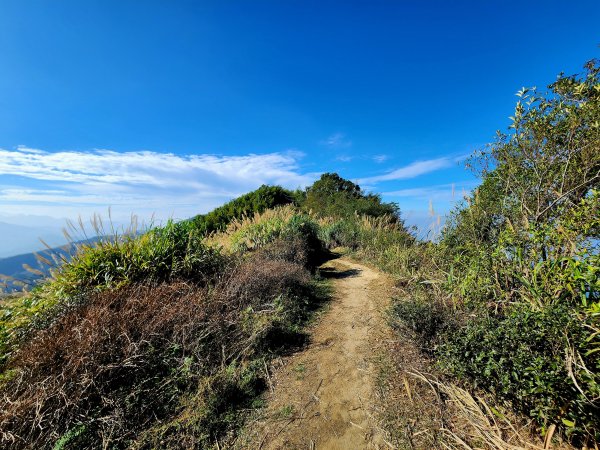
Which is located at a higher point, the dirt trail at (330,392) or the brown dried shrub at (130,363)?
the brown dried shrub at (130,363)

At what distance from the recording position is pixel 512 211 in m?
3.71

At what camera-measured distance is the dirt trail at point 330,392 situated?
8.05 ft

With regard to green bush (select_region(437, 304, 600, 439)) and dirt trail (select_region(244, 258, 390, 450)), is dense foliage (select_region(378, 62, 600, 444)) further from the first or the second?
dirt trail (select_region(244, 258, 390, 450))

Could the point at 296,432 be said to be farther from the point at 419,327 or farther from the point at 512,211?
the point at 512,211

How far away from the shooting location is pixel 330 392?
3.03 metres

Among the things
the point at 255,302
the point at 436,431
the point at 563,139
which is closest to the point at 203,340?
the point at 255,302

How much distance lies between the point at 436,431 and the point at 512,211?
301cm

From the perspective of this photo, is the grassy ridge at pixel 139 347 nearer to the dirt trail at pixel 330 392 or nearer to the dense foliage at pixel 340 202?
the dirt trail at pixel 330 392

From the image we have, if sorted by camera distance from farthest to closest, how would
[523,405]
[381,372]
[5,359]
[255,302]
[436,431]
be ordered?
[255,302] < [381,372] < [5,359] < [436,431] < [523,405]

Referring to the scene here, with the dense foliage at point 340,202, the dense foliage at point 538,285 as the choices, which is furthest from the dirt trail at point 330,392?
the dense foliage at point 340,202

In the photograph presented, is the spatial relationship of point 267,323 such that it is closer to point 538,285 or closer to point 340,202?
point 538,285

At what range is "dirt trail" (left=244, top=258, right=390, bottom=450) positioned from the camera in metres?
2.45

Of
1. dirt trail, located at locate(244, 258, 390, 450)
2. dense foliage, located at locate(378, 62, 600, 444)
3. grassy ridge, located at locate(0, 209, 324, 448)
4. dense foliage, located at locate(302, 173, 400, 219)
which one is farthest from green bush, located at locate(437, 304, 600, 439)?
dense foliage, located at locate(302, 173, 400, 219)

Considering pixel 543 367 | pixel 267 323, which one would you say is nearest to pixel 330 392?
pixel 267 323
